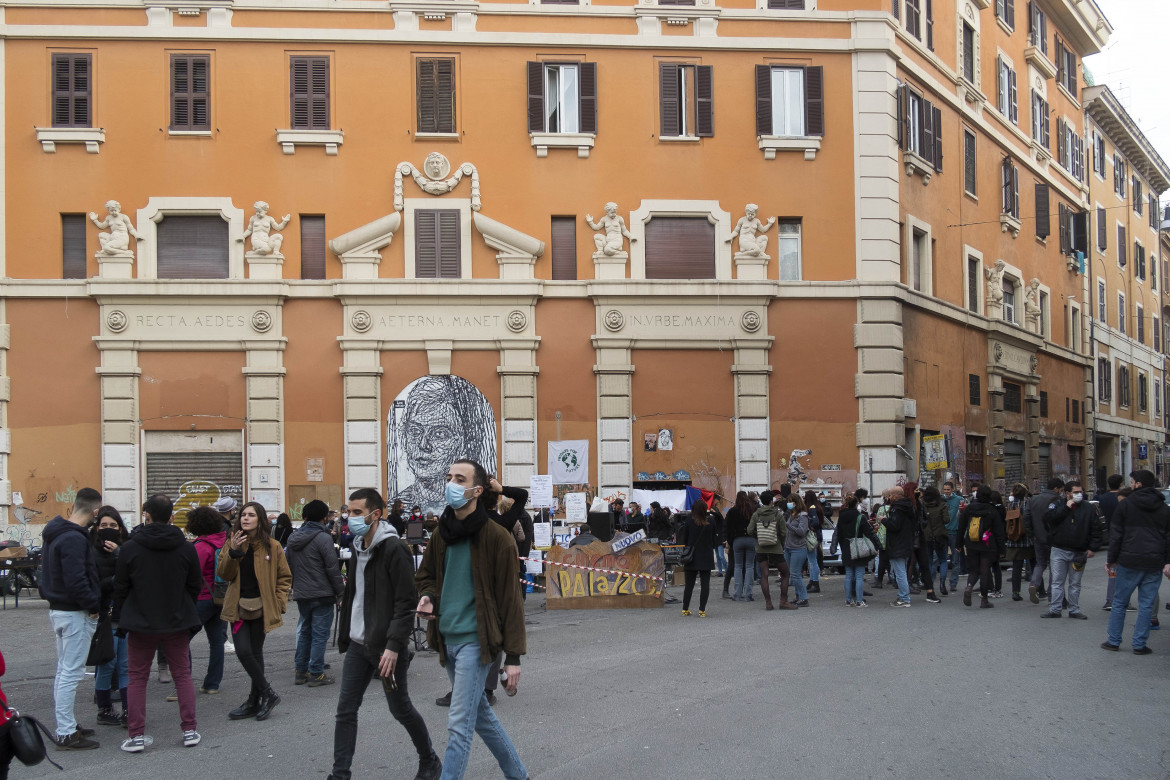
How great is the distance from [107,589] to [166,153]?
18.0 meters

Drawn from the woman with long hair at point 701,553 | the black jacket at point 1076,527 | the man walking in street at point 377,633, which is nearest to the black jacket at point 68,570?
the man walking in street at point 377,633

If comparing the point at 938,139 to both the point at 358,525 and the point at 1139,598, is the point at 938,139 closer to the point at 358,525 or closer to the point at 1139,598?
the point at 1139,598

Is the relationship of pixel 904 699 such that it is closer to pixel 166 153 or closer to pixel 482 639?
pixel 482 639

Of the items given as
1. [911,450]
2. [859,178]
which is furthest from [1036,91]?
[911,450]

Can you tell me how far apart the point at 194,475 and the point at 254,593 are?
15.7m

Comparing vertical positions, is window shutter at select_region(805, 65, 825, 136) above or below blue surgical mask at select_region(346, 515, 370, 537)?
above

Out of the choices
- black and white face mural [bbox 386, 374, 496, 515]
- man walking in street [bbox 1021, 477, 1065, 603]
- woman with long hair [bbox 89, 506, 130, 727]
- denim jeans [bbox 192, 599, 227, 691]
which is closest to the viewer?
woman with long hair [bbox 89, 506, 130, 727]

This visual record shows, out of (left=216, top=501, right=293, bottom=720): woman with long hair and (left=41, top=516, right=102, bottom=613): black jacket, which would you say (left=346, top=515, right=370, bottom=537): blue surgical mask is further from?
(left=216, top=501, right=293, bottom=720): woman with long hair

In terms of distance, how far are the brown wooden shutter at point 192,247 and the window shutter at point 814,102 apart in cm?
1342

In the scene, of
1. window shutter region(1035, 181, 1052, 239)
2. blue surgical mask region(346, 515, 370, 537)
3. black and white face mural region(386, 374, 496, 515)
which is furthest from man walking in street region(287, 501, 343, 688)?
window shutter region(1035, 181, 1052, 239)

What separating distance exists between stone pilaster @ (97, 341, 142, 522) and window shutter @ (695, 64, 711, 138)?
1349 centimetres

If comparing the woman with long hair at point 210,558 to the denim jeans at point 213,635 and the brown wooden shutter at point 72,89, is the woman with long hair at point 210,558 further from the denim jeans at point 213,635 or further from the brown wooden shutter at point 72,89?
the brown wooden shutter at point 72,89

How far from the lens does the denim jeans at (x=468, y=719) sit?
6.15 metres

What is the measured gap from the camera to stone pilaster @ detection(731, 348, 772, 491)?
2539 cm
